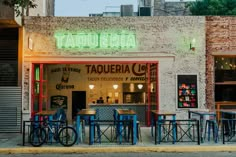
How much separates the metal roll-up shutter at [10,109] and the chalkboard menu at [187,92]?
700cm

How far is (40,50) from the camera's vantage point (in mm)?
18516

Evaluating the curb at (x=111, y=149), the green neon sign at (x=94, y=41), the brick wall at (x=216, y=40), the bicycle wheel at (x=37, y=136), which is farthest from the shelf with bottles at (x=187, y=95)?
the bicycle wheel at (x=37, y=136)

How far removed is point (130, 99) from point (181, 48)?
724 cm

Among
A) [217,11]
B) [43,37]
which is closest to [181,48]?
[43,37]

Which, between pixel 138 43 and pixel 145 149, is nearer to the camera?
pixel 145 149

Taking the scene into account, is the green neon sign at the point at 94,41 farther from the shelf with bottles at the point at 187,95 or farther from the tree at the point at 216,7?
the tree at the point at 216,7

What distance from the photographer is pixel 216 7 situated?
141ft

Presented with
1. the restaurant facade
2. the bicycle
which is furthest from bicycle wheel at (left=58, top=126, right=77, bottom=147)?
the restaurant facade

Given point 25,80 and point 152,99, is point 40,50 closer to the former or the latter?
point 25,80

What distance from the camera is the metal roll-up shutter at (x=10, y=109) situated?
1772cm

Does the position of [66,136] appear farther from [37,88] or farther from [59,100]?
[59,100]

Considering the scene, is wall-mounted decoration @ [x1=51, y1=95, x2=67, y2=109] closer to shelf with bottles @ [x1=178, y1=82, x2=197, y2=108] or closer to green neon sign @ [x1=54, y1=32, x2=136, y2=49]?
green neon sign @ [x1=54, y1=32, x2=136, y2=49]

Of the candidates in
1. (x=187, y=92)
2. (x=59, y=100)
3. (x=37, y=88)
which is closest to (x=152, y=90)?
(x=187, y=92)

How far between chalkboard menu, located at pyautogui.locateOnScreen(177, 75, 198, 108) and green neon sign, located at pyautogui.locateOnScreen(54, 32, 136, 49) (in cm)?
266
